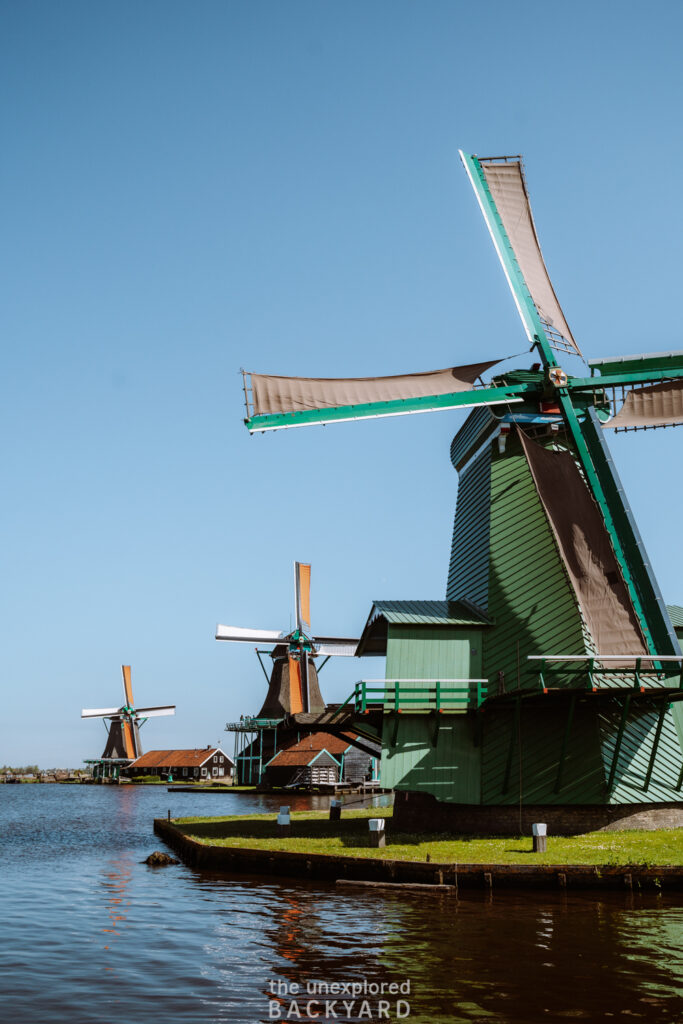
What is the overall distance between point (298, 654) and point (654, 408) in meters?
45.1

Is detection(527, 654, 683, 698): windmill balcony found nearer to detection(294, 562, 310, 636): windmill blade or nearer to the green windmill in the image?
the green windmill

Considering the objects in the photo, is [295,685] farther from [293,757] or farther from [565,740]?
[565,740]

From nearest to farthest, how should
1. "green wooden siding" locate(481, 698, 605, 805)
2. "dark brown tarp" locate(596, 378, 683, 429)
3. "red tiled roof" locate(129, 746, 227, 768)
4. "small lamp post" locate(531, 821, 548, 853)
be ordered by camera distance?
"small lamp post" locate(531, 821, 548, 853), "green wooden siding" locate(481, 698, 605, 805), "dark brown tarp" locate(596, 378, 683, 429), "red tiled roof" locate(129, 746, 227, 768)

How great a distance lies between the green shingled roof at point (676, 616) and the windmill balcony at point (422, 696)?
18.9ft

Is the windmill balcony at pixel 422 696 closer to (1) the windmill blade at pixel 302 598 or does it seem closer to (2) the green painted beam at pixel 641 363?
(2) the green painted beam at pixel 641 363

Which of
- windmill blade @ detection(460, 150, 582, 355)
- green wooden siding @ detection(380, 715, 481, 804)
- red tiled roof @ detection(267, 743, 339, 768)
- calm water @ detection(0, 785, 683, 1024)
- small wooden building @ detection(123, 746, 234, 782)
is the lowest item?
small wooden building @ detection(123, 746, 234, 782)

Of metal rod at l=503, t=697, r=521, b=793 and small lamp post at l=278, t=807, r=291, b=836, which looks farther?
small lamp post at l=278, t=807, r=291, b=836

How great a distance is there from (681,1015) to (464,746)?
40.5 ft

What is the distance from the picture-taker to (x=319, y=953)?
Answer: 11062mm

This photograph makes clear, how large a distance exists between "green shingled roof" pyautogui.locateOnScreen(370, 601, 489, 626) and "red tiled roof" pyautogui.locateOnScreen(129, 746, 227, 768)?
238ft

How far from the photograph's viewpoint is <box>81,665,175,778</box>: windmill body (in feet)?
320

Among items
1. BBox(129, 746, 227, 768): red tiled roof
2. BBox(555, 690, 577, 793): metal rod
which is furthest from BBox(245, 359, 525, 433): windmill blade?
BBox(129, 746, 227, 768): red tiled roof

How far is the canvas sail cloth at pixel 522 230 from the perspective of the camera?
25.0 m

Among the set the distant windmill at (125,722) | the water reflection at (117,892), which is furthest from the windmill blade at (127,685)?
the water reflection at (117,892)
